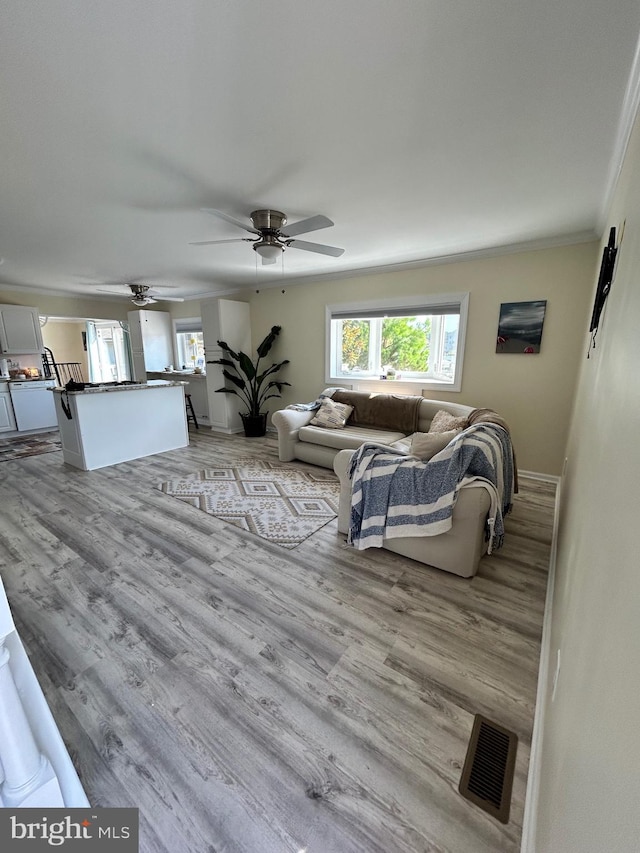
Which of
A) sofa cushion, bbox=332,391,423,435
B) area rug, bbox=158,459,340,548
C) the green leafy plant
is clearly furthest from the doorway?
sofa cushion, bbox=332,391,423,435

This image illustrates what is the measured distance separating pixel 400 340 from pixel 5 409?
6.54 m

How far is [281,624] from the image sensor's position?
5.92 feet

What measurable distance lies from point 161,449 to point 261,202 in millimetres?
3601

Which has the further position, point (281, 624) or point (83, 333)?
point (83, 333)

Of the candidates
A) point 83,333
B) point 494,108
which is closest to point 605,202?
point 494,108

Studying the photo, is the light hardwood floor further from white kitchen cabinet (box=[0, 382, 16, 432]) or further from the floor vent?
white kitchen cabinet (box=[0, 382, 16, 432])

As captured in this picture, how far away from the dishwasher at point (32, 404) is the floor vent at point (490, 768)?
694 centimetres

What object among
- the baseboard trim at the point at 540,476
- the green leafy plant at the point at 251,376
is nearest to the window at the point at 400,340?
the green leafy plant at the point at 251,376

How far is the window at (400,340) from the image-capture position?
4168 mm

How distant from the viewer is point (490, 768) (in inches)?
46.9

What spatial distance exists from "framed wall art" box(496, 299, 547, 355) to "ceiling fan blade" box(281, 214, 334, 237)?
237 centimetres

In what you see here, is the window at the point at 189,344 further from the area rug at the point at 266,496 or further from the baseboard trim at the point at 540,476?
the baseboard trim at the point at 540,476

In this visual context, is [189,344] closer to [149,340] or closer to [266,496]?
[149,340]

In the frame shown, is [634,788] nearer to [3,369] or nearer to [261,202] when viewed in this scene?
[261,202]
